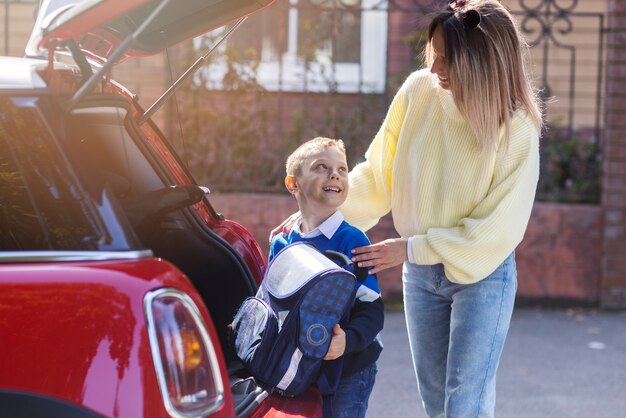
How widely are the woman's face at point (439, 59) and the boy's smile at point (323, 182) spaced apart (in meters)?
0.42

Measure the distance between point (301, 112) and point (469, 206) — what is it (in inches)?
196

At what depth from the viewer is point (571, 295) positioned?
7.57 meters

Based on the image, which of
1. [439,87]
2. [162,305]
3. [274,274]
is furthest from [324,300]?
[439,87]

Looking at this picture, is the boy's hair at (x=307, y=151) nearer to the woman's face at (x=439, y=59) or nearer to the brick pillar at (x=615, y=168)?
the woman's face at (x=439, y=59)

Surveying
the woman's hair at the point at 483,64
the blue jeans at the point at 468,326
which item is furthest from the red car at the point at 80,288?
the woman's hair at the point at 483,64

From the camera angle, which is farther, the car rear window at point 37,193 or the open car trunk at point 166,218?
the open car trunk at point 166,218

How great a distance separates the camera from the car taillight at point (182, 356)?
229cm

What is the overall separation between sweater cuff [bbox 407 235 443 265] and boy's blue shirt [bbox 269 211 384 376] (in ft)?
0.54

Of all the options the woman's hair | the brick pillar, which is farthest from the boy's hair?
the brick pillar

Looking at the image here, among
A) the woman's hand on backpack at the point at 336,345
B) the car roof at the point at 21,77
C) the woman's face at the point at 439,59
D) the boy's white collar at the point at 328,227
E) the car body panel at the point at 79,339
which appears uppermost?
the woman's face at the point at 439,59

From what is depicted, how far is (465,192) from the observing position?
10.4 feet

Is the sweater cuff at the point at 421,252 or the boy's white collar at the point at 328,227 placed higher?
the boy's white collar at the point at 328,227

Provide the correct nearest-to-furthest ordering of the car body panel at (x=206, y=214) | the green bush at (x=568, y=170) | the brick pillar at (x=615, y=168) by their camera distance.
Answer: the car body panel at (x=206, y=214)
the brick pillar at (x=615, y=168)
the green bush at (x=568, y=170)

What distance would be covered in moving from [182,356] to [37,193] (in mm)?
546
